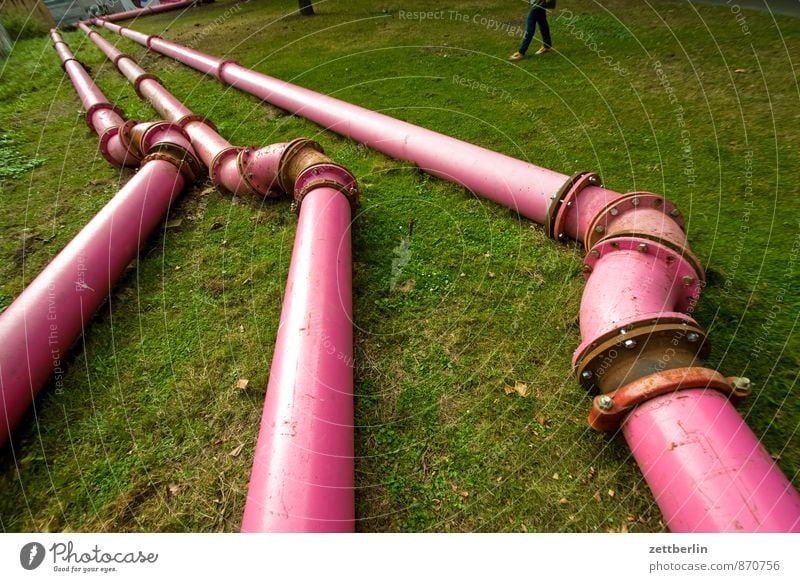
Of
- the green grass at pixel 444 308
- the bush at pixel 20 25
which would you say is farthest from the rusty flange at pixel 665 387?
the bush at pixel 20 25

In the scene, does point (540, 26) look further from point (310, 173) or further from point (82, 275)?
point (82, 275)

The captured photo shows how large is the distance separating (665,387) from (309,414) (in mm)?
1575

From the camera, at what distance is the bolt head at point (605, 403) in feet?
6.31

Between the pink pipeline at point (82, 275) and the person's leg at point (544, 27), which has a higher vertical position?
the person's leg at point (544, 27)

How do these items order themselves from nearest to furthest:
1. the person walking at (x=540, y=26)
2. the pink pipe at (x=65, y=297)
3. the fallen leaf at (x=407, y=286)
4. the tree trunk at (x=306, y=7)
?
the pink pipe at (x=65, y=297), the fallen leaf at (x=407, y=286), the person walking at (x=540, y=26), the tree trunk at (x=306, y=7)

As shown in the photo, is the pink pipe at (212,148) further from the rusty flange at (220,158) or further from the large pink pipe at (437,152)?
the large pink pipe at (437,152)

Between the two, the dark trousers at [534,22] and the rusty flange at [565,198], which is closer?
the rusty flange at [565,198]

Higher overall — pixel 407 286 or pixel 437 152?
pixel 437 152

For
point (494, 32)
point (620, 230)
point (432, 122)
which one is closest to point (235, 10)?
point (494, 32)

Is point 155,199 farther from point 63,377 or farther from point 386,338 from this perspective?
point 386,338

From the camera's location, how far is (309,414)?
77.9 inches

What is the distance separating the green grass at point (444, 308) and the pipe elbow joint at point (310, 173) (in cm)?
43

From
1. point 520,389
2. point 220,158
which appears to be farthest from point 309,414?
point 220,158
